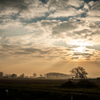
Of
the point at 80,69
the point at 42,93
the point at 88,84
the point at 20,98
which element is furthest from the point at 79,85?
the point at 80,69

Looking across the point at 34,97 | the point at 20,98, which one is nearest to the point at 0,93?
the point at 20,98

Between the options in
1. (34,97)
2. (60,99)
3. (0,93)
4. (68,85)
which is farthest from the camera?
(68,85)

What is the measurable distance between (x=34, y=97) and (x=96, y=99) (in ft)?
45.0

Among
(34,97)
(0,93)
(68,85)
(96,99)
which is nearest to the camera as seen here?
(96,99)

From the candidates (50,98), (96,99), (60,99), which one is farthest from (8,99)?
(96,99)

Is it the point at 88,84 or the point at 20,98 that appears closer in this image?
the point at 20,98

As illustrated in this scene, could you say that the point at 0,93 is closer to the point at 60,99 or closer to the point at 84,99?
the point at 60,99

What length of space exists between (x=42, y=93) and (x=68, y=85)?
77.4 ft

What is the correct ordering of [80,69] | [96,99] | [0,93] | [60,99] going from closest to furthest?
[96,99]
[60,99]
[0,93]
[80,69]

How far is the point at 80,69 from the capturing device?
147 m

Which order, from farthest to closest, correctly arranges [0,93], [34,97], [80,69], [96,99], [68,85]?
[80,69], [68,85], [0,93], [34,97], [96,99]

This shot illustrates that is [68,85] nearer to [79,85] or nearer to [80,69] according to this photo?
[79,85]

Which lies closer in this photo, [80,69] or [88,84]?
[88,84]

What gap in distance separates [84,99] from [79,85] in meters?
29.4
